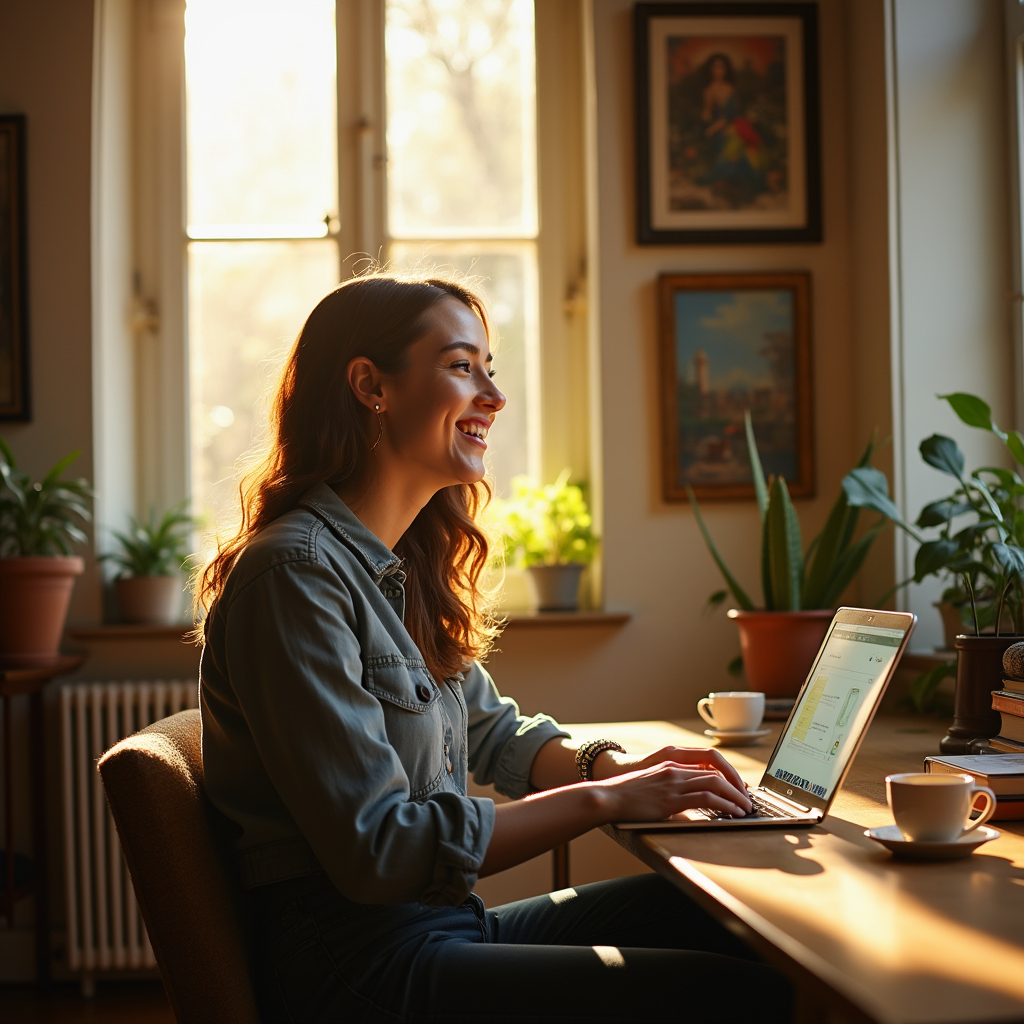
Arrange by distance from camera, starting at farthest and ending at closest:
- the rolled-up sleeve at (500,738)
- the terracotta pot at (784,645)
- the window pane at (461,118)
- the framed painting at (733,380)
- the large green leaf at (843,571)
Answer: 1. the window pane at (461,118)
2. the framed painting at (733,380)
3. the large green leaf at (843,571)
4. the terracotta pot at (784,645)
5. the rolled-up sleeve at (500,738)

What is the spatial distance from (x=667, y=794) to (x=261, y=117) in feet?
8.81

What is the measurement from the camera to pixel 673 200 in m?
2.92

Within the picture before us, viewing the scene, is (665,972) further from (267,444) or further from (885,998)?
(267,444)

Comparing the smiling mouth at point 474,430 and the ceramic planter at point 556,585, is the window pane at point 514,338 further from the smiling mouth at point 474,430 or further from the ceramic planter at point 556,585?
the smiling mouth at point 474,430

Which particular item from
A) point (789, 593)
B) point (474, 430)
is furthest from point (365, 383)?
point (789, 593)

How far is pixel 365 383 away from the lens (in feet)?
4.77

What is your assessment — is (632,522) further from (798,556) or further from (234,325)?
(234,325)

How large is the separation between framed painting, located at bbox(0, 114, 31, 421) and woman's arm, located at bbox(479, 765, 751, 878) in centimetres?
228

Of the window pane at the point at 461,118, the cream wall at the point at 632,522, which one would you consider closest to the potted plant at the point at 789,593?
the cream wall at the point at 632,522

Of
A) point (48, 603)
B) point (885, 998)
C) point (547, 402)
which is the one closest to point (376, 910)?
point (885, 998)

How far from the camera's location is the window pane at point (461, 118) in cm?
320

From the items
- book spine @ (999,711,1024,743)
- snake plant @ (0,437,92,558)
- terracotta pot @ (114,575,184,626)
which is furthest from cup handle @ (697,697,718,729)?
snake plant @ (0,437,92,558)

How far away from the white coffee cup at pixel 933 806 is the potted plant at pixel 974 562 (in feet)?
1.84

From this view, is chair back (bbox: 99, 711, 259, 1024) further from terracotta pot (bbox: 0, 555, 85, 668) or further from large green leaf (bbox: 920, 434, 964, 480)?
terracotta pot (bbox: 0, 555, 85, 668)
